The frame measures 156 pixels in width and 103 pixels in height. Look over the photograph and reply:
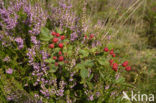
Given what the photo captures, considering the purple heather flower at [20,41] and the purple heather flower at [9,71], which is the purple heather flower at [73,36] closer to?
the purple heather flower at [20,41]

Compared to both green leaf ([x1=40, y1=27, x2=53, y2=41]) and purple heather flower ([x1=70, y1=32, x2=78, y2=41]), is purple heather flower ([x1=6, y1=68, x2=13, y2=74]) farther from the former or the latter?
purple heather flower ([x1=70, y1=32, x2=78, y2=41])

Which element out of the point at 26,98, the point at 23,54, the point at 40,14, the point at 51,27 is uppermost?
the point at 40,14

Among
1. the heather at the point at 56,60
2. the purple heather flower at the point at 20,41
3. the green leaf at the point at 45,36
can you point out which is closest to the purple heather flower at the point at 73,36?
the heather at the point at 56,60

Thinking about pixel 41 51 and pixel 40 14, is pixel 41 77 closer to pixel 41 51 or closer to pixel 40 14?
pixel 41 51

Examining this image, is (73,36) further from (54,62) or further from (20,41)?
(20,41)

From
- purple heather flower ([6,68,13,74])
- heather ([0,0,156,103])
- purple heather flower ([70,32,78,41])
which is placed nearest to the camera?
heather ([0,0,156,103])

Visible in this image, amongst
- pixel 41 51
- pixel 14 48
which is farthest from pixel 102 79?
pixel 14 48

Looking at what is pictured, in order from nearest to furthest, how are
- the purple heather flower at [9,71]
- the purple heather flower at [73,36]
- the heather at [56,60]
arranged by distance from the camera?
1. the heather at [56,60]
2. the purple heather flower at [9,71]
3. the purple heather flower at [73,36]

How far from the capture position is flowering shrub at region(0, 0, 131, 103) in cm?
138

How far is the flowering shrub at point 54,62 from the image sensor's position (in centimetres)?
138

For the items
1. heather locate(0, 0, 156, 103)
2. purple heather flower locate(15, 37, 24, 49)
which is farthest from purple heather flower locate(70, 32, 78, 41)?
purple heather flower locate(15, 37, 24, 49)

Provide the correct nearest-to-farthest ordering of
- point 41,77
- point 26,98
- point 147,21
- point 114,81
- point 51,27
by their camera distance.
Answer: point 26,98 → point 114,81 → point 41,77 → point 51,27 → point 147,21

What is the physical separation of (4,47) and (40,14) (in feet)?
1.47

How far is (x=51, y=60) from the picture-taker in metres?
1.36
